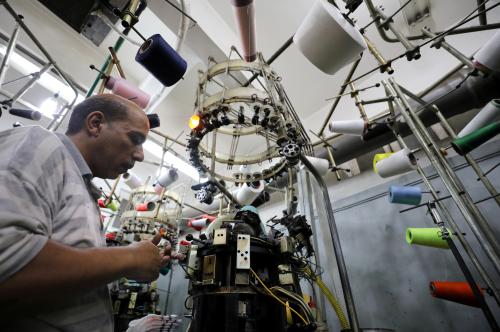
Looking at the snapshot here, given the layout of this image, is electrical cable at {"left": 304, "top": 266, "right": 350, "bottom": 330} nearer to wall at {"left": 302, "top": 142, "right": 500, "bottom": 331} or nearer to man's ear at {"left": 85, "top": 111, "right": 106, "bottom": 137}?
wall at {"left": 302, "top": 142, "right": 500, "bottom": 331}

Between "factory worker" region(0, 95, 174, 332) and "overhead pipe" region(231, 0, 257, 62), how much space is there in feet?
3.15

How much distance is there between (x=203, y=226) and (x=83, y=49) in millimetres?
2491

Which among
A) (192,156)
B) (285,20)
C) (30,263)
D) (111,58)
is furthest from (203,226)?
(285,20)

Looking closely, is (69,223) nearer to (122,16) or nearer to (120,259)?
(120,259)

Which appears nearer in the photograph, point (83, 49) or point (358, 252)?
point (358, 252)

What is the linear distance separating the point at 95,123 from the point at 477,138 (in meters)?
1.49

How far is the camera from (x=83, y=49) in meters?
2.54

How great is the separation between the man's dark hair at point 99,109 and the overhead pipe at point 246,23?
A: 29.7 inches

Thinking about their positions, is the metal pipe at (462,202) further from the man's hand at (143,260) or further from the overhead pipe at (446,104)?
the man's hand at (143,260)

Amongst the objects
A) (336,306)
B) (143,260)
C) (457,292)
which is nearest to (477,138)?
(457,292)

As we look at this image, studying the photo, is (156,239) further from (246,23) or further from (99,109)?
(246,23)

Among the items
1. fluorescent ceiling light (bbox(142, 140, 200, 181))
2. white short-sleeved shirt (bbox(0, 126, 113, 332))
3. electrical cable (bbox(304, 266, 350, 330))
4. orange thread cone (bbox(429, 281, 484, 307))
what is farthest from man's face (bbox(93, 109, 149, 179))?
fluorescent ceiling light (bbox(142, 140, 200, 181))

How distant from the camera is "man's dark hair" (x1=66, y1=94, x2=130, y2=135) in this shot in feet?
2.63

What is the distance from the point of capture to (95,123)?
2.58 feet
